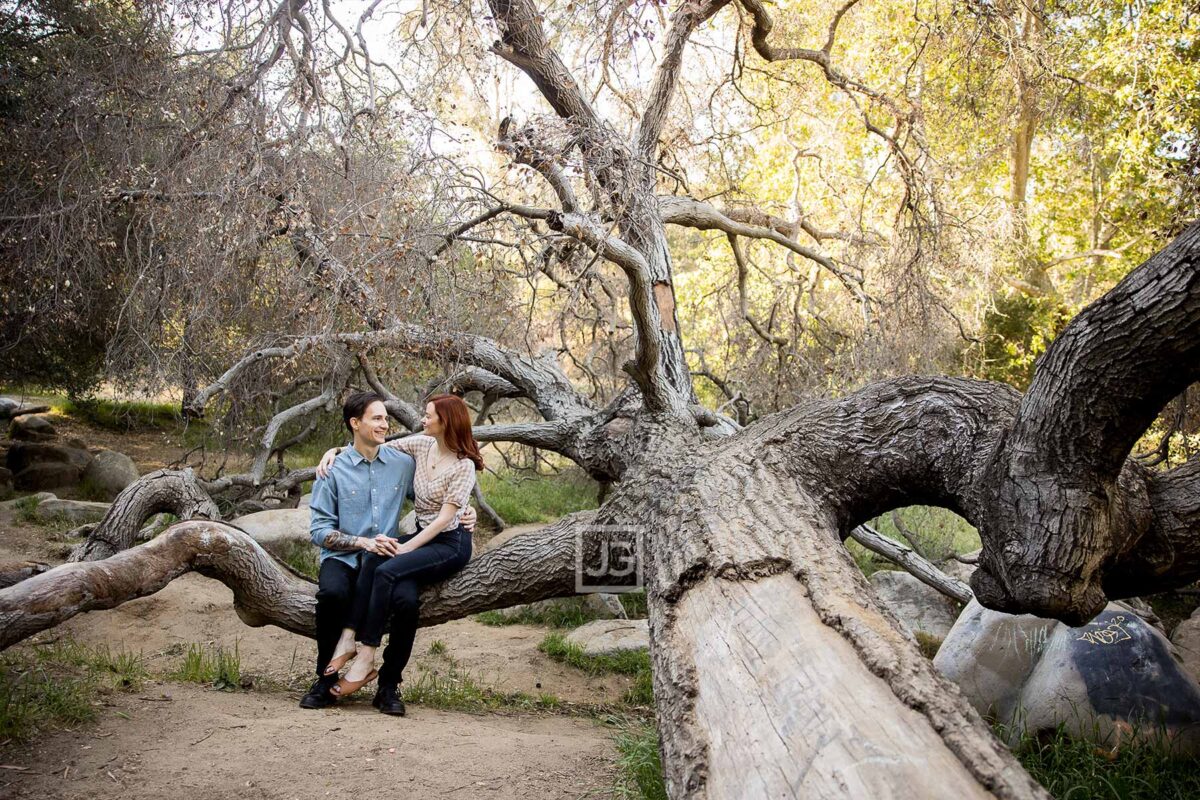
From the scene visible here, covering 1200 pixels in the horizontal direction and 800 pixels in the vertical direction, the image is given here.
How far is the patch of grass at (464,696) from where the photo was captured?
4.85m

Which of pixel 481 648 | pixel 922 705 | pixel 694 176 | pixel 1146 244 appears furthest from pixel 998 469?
pixel 1146 244

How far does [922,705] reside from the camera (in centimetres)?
211

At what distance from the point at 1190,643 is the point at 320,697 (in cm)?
484

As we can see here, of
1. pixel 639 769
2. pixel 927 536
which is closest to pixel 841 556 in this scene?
pixel 639 769

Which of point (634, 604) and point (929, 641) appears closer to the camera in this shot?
point (929, 641)

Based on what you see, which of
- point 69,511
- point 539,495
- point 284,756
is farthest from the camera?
point 539,495

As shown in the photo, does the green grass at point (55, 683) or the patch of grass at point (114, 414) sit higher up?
the patch of grass at point (114, 414)

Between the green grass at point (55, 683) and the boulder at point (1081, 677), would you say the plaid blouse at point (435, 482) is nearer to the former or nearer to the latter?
the green grass at point (55, 683)

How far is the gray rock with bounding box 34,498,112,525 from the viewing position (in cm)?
869

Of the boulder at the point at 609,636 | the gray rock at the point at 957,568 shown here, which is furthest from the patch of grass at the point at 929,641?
the boulder at the point at 609,636

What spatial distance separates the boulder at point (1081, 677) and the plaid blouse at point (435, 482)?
2587mm

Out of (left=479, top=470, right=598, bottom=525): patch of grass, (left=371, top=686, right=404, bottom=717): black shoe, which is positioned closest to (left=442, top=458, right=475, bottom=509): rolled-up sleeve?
(left=371, top=686, right=404, bottom=717): black shoe

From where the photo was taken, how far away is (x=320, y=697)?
4391 mm

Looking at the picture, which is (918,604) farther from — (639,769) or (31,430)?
(31,430)
